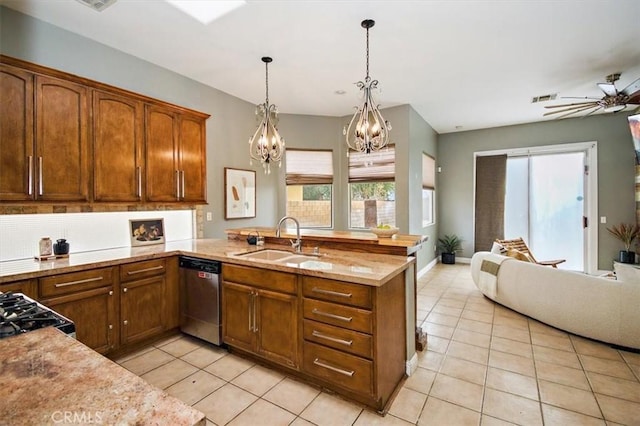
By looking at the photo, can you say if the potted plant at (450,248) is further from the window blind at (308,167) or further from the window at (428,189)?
the window blind at (308,167)

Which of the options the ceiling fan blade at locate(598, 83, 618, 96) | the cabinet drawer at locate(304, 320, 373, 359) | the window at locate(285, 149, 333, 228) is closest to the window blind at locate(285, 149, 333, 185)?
the window at locate(285, 149, 333, 228)

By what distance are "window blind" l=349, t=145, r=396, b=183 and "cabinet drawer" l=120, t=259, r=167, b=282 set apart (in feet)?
11.0

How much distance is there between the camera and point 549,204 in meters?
5.84

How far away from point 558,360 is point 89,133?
182 inches

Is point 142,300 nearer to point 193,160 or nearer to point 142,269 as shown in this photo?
point 142,269

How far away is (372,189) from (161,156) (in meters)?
3.35

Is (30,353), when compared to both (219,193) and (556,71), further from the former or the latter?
(556,71)

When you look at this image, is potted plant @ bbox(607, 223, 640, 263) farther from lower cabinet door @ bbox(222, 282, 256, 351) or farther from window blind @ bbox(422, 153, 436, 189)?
lower cabinet door @ bbox(222, 282, 256, 351)

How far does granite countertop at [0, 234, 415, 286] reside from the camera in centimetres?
200

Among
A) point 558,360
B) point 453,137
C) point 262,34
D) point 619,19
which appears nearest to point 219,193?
point 262,34

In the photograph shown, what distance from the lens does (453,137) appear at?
21.8ft

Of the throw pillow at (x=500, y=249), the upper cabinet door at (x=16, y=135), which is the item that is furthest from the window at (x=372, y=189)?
the upper cabinet door at (x=16, y=135)

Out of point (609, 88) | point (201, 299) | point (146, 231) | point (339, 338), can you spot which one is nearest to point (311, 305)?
point (339, 338)

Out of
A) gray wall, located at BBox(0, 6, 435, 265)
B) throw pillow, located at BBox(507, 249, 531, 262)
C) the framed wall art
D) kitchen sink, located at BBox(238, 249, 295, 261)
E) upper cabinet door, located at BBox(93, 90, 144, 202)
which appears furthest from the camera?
the framed wall art
